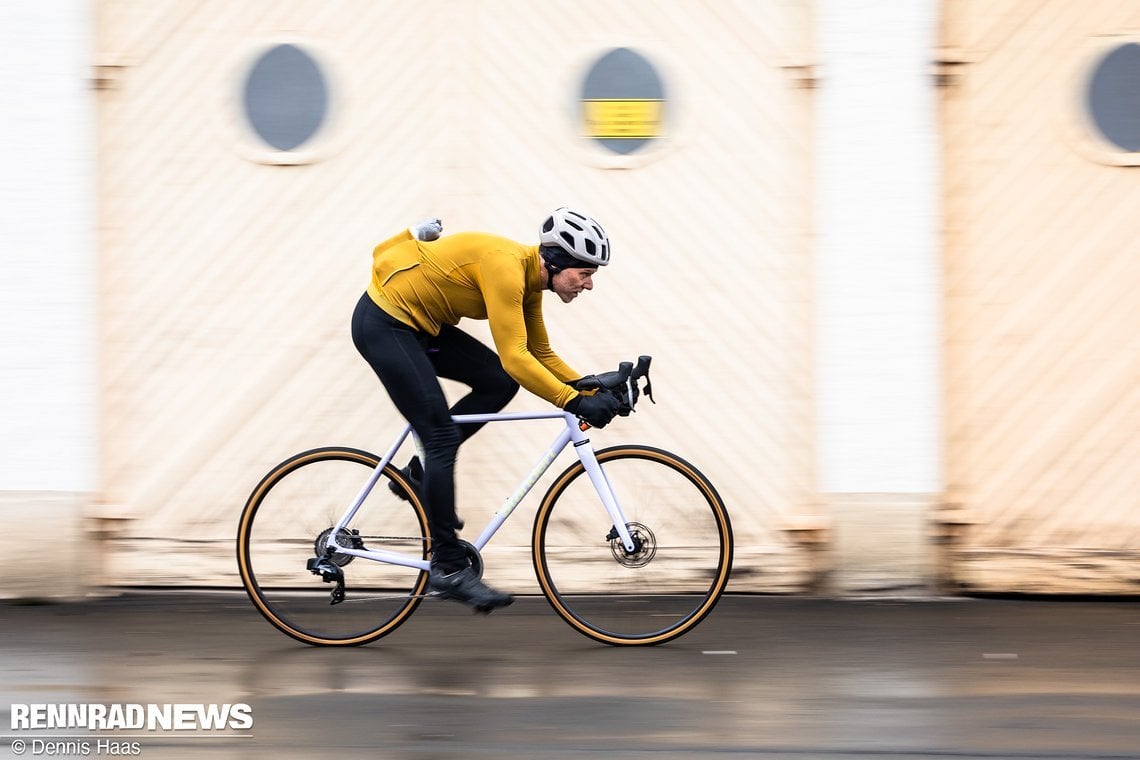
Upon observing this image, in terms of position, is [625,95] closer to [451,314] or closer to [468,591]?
[451,314]

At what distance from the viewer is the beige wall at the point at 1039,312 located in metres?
7.13

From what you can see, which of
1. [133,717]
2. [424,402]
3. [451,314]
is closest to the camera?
[133,717]

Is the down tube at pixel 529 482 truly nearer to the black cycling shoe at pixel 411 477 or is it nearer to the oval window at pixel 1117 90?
the black cycling shoe at pixel 411 477

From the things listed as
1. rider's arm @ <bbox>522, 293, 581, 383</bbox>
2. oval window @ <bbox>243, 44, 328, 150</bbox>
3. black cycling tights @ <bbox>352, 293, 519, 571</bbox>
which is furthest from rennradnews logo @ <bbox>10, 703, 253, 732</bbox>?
A: oval window @ <bbox>243, 44, 328, 150</bbox>

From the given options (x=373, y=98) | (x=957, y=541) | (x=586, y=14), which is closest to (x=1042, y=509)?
(x=957, y=541)

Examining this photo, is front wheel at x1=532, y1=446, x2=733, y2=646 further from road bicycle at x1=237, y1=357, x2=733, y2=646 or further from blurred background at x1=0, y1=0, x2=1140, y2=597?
blurred background at x1=0, y1=0, x2=1140, y2=597

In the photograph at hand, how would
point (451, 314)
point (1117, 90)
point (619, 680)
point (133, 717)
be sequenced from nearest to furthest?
point (133, 717) → point (619, 680) → point (451, 314) → point (1117, 90)

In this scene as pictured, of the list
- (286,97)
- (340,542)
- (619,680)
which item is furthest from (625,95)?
(619,680)

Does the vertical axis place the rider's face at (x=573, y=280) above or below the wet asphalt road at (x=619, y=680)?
above

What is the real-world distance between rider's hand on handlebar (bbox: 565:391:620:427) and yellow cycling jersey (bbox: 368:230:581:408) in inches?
1.7

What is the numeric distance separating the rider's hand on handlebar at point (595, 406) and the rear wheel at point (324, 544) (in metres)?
0.77

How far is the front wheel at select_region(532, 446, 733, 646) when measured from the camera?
5926 millimetres

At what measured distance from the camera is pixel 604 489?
5.97 meters

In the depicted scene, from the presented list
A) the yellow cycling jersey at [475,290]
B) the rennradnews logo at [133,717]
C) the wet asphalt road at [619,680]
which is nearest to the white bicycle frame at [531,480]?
the yellow cycling jersey at [475,290]
